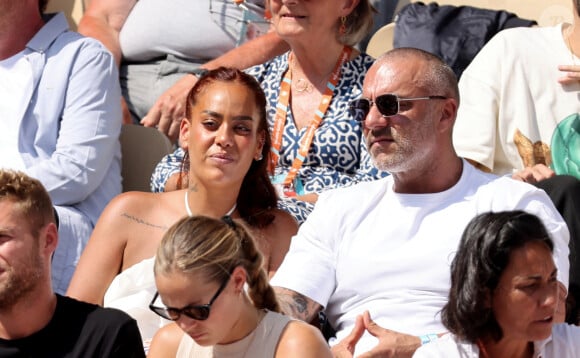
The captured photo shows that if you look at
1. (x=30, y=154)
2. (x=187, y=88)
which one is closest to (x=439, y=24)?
(x=187, y=88)

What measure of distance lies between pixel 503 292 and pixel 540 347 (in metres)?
0.19

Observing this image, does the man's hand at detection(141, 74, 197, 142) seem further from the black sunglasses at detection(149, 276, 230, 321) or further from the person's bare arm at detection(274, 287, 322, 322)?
the black sunglasses at detection(149, 276, 230, 321)

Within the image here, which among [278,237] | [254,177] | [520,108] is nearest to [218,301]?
[278,237]

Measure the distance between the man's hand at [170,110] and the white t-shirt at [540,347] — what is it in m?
2.16

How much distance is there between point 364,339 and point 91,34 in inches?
102

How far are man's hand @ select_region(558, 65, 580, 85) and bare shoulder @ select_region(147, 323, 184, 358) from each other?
76.3 inches

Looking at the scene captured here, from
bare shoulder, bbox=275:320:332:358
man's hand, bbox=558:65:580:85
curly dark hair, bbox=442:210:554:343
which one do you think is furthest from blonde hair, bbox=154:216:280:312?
man's hand, bbox=558:65:580:85

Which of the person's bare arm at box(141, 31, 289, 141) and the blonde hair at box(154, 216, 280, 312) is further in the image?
the person's bare arm at box(141, 31, 289, 141)

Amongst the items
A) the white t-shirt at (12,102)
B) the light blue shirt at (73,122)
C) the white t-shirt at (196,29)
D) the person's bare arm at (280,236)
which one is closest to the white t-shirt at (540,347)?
the person's bare arm at (280,236)

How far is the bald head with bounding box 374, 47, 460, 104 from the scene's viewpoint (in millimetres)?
3908

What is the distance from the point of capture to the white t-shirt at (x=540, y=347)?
309 centimetres

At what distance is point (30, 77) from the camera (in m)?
4.83

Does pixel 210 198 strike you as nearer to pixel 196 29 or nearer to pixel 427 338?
pixel 427 338

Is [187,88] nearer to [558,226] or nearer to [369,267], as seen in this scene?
[369,267]
